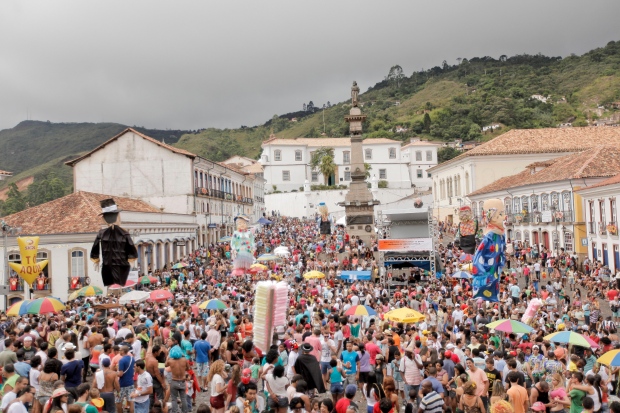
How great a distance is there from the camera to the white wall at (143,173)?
4662 centimetres

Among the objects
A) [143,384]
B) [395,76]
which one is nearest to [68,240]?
[143,384]

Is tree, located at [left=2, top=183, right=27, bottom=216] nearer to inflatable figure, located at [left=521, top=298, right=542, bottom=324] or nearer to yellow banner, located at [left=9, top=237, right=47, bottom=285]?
yellow banner, located at [left=9, top=237, right=47, bottom=285]

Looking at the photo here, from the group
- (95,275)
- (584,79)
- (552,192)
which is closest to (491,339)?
(95,275)

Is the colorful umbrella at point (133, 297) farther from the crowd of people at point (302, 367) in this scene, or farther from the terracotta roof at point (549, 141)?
the terracotta roof at point (549, 141)

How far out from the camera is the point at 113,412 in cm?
892

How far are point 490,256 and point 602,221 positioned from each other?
17950 mm

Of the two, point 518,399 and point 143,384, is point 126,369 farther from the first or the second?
point 518,399

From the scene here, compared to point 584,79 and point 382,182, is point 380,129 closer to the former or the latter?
point 382,182

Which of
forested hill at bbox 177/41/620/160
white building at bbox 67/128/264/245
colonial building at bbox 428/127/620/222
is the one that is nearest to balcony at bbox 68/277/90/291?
white building at bbox 67/128/264/245

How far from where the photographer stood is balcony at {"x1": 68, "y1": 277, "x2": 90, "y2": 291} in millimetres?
29547

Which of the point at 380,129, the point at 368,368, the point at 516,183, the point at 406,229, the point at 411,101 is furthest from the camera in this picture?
the point at 411,101

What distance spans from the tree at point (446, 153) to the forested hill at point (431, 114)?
325 mm

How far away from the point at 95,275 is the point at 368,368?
22365 millimetres

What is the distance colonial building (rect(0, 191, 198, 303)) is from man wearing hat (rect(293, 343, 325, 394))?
66.5 feet
